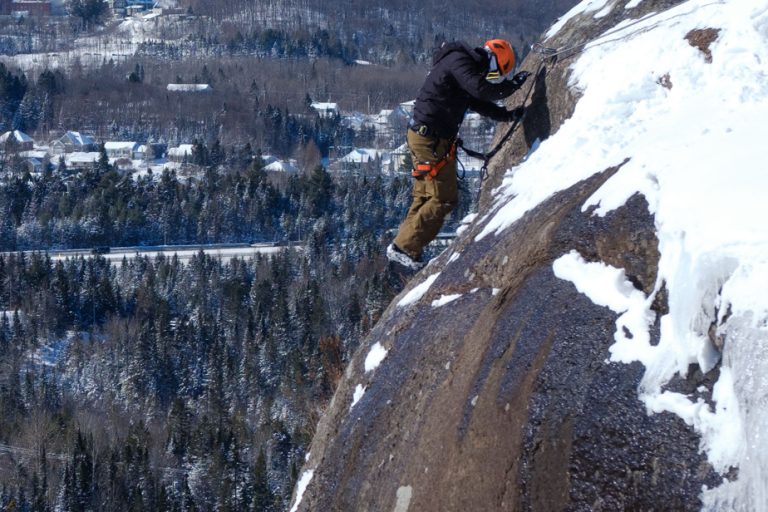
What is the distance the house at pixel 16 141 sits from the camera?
93812mm

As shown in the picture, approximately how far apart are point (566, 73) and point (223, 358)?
45627mm

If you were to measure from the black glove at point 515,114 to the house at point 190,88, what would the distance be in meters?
109

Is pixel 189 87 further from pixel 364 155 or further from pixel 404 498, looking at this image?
pixel 404 498

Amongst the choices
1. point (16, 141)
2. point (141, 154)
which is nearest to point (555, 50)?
point (141, 154)

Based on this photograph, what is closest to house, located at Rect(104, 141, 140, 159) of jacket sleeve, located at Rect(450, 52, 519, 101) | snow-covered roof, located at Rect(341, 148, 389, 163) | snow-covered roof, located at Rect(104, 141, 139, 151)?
snow-covered roof, located at Rect(104, 141, 139, 151)

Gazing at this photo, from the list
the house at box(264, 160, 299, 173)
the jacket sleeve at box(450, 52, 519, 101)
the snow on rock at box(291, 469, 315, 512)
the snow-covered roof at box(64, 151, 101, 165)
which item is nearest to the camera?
the snow on rock at box(291, 469, 315, 512)

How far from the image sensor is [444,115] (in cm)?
849

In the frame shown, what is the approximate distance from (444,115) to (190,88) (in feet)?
363

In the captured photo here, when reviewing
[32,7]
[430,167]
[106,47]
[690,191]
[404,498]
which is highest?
[690,191]

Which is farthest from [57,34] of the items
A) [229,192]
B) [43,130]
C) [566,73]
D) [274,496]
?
[566,73]

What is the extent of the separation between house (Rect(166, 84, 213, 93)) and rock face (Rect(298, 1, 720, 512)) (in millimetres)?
110689

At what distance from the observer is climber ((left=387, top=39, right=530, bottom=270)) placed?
26.5ft

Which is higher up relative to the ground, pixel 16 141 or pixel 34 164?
pixel 16 141

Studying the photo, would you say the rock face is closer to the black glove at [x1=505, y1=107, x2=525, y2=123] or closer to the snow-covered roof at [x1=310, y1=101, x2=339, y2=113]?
the black glove at [x1=505, y1=107, x2=525, y2=123]
